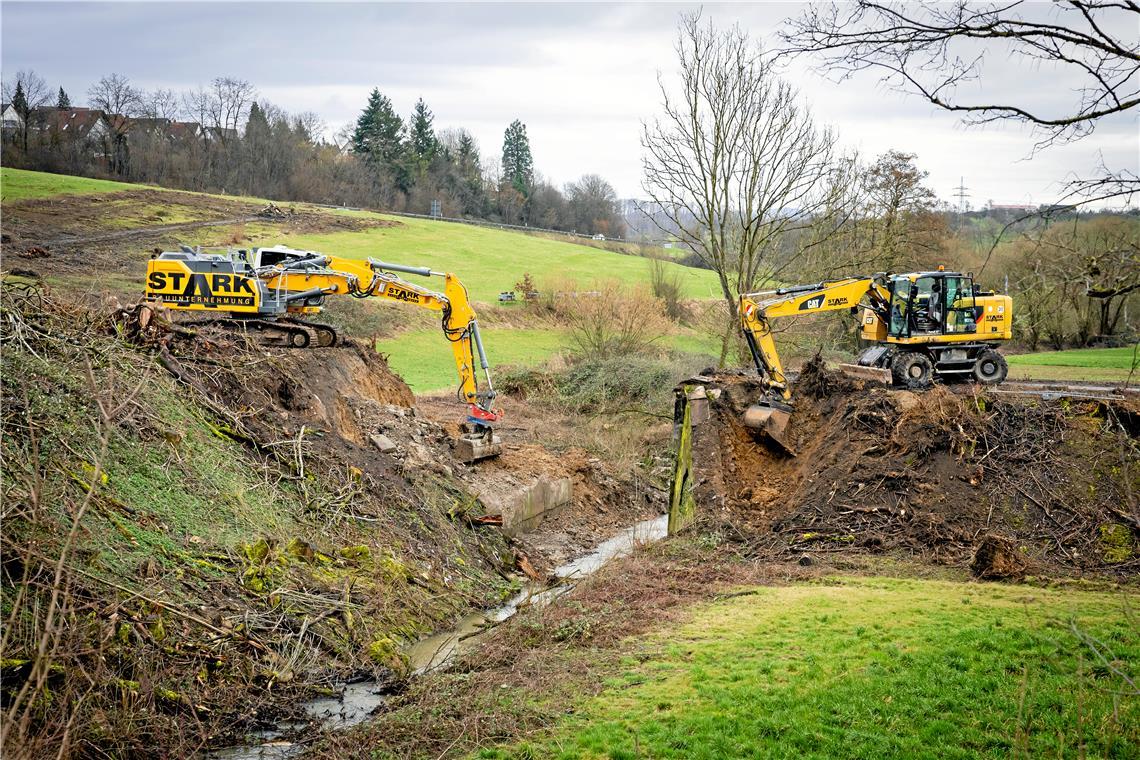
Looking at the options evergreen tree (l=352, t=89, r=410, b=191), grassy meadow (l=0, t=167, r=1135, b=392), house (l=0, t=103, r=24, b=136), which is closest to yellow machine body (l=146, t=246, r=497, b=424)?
grassy meadow (l=0, t=167, r=1135, b=392)

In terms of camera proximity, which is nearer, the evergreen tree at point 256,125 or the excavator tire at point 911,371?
the excavator tire at point 911,371

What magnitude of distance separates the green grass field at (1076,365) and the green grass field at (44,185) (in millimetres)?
43402

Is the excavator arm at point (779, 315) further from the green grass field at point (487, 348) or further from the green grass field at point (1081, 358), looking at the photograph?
the green grass field at point (1081, 358)

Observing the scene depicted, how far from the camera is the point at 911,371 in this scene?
64.5ft

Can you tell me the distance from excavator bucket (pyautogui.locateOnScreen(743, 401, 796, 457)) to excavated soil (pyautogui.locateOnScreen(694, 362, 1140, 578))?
0.26m

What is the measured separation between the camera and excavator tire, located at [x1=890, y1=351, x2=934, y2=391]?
19.6 m

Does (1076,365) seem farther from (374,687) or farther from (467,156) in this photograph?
(467,156)

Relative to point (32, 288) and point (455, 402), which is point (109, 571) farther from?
point (455, 402)

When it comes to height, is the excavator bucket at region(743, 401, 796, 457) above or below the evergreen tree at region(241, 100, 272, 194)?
below

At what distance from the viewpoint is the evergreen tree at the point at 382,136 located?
78938 millimetres

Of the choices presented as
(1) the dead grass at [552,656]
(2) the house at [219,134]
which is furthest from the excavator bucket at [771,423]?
(2) the house at [219,134]

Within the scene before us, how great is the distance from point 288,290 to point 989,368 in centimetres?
1446

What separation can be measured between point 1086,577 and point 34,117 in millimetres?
66930

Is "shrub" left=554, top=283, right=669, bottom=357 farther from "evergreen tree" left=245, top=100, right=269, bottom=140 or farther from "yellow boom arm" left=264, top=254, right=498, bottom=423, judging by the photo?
"evergreen tree" left=245, top=100, right=269, bottom=140
